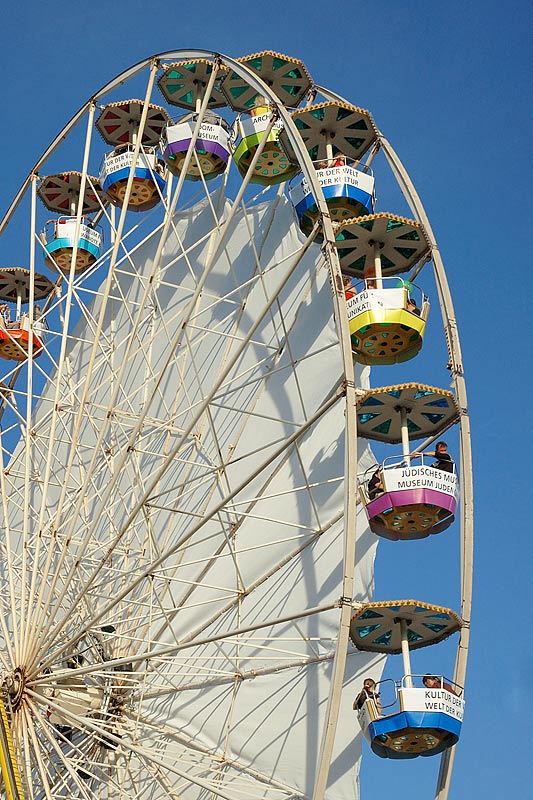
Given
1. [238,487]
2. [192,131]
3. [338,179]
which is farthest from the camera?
[192,131]

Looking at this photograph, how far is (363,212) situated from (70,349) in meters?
7.77

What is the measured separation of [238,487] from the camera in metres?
16.9

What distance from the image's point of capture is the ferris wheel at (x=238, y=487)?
18.1m

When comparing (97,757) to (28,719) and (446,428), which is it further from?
(446,428)

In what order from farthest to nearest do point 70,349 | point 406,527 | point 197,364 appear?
point 70,349 → point 197,364 → point 406,527

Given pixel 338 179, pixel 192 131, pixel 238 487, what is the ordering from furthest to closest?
pixel 192 131 → pixel 338 179 → pixel 238 487

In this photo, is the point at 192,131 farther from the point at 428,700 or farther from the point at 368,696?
the point at 428,700

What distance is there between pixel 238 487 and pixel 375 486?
2472 mm

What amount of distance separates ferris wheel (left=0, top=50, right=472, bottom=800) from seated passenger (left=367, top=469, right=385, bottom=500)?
0.14 feet

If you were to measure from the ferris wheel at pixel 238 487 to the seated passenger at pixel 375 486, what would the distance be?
0.04 m

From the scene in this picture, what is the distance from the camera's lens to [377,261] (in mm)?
20547

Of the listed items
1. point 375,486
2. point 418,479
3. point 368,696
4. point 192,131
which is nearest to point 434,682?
point 368,696

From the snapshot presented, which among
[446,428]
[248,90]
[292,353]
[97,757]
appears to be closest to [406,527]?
[446,428]

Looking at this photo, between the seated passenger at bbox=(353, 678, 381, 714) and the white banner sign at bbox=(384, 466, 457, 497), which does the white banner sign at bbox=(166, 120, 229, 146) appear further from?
the seated passenger at bbox=(353, 678, 381, 714)
